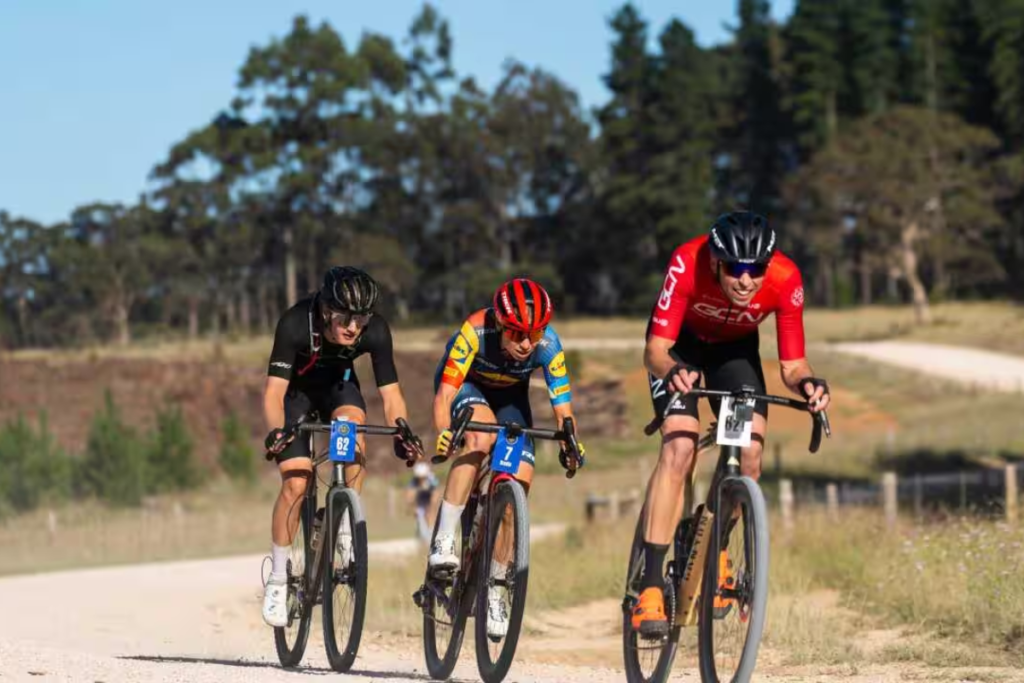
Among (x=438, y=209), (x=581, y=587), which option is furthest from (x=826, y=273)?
(x=581, y=587)

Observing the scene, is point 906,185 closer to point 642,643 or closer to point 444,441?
point 444,441

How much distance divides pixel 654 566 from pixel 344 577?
8.53 feet

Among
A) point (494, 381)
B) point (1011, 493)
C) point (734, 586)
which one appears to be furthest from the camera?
point (1011, 493)

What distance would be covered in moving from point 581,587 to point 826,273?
257 feet

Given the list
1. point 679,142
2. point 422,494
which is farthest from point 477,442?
point 679,142

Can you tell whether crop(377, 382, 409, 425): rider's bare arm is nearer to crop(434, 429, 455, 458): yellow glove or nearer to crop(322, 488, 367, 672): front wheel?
crop(322, 488, 367, 672): front wheel

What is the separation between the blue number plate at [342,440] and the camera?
31.0 ft

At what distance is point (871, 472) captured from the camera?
1346 inches

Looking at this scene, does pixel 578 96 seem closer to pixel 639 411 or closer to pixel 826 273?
pixel 826 273

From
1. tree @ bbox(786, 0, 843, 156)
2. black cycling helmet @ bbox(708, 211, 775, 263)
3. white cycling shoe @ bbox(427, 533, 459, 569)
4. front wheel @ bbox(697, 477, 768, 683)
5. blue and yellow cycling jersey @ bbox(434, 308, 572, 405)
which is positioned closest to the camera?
front wheel @ bbox(697, 477, 768, 683)

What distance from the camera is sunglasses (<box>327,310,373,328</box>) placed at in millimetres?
9219

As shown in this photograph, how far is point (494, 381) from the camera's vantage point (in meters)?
9.05

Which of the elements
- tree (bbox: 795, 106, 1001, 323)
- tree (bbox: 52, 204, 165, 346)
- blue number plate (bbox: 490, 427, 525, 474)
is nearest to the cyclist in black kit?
blue number plate (bbox: 490, 427, 525, 474)

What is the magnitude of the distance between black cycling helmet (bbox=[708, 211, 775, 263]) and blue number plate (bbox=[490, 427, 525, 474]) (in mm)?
1776
